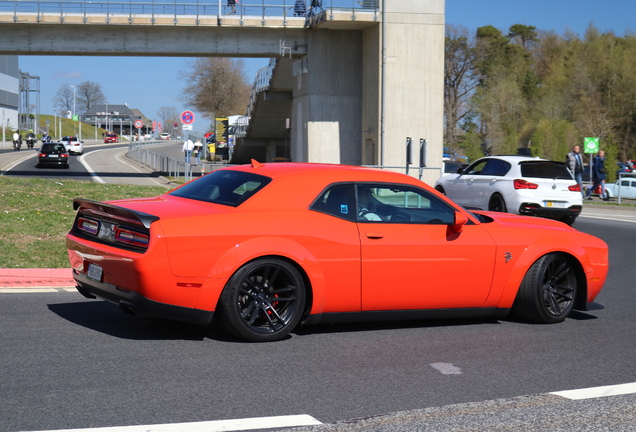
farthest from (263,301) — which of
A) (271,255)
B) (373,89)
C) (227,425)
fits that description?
(373,89)

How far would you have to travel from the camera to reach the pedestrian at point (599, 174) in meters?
30.0

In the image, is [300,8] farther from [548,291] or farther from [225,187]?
[225,187]

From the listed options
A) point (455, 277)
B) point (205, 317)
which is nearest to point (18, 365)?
point (205, 317)

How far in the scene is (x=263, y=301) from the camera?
244 inches

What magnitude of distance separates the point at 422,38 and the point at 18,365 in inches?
1423

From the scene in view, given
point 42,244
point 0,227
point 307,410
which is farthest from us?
point 0,227

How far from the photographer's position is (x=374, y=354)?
19.9 ft

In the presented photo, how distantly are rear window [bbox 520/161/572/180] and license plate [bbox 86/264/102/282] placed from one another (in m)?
12.8

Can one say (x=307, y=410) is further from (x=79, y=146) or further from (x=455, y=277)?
(x=79, y=146)

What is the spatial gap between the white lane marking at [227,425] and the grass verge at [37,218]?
20.7ft

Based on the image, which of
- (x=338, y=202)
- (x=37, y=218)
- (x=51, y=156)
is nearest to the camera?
Answer: (x=338, y=202)

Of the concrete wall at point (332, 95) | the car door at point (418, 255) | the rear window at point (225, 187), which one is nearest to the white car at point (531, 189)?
the car door at point (418, 255)

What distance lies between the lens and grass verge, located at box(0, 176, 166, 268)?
10.5 metres

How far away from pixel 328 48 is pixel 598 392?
37786mm
